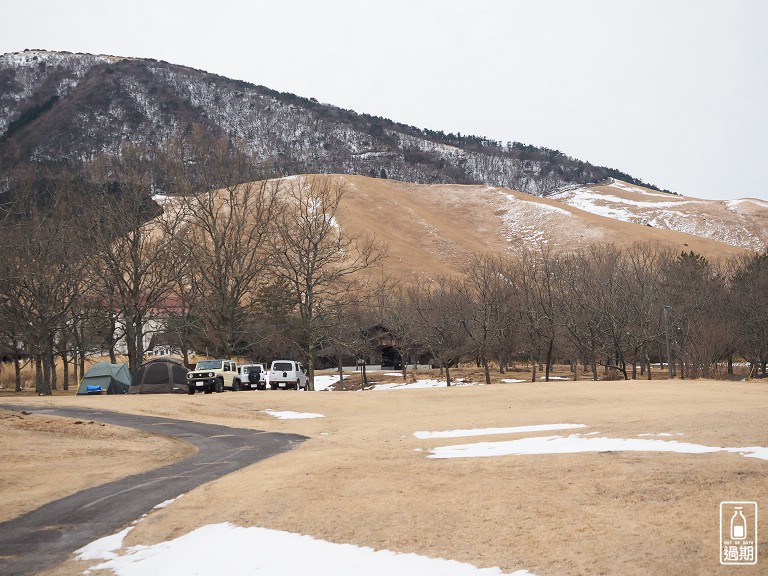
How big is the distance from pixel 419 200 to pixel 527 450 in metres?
158

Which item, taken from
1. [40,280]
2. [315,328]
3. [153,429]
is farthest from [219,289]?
[153,429]

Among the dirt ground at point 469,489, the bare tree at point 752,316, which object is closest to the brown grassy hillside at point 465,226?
the bare tree at point 752,316

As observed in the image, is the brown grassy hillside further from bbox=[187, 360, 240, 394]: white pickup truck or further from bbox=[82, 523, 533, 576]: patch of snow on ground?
bbox=[82, 523, 533, 576]: patch of snow on ground

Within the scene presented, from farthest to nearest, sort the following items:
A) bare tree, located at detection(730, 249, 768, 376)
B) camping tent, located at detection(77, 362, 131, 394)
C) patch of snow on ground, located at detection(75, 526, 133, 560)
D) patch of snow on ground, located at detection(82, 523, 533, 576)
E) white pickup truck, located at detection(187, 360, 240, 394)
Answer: bare tree, located at detection(730, 249, 768, 376) → camping tent, located at detection(77, 362, 131, 394) → white pickup truck, located at detection(187, 360, 240, 394) → patch of snow on ground, located at detection(75, 526, 133, 560) → patch of snow on ground, located at detection(82, 523, 533, 576)

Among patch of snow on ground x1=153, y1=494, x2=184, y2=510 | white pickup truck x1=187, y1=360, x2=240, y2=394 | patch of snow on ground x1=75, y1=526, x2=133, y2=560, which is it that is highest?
white pickup truck x1=187, y1=360, x2=240, y2=394

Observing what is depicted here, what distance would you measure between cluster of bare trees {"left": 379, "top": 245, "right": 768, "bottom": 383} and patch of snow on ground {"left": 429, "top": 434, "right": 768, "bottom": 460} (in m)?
37.4

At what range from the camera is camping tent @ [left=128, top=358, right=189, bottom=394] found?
43.2m

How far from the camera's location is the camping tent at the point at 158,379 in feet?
142

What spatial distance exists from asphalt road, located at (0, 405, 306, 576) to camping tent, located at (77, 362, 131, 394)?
24.2m

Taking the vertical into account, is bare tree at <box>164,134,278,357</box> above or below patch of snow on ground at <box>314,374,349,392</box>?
above

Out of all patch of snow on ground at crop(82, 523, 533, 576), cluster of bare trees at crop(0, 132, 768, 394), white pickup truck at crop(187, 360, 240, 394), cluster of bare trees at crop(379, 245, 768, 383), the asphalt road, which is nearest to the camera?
patch of snow on ground at crop(82, 523, 533, 576)

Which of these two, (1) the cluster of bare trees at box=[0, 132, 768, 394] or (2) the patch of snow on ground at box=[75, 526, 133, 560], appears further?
(1) the cluster of bare trees at box=[0, 132, 768, 394]

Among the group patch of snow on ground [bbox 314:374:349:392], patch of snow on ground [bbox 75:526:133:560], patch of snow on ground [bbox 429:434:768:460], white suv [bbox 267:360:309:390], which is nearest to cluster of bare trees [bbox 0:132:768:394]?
white suv [bbox 267:360:309:390]

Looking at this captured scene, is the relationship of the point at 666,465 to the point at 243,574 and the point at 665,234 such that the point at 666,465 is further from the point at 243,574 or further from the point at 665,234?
the point at 665,234
